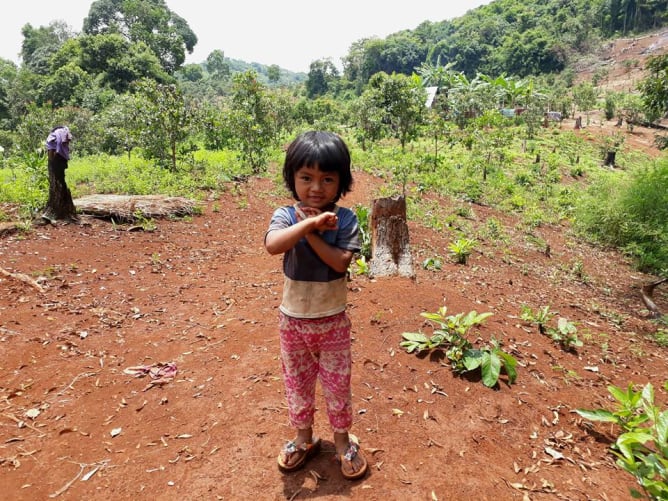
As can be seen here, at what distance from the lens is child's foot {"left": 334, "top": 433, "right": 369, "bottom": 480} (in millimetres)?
2020

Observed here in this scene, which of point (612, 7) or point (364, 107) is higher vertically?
point (612, 7)

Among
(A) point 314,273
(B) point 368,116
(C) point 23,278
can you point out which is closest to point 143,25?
(B) point 368,116

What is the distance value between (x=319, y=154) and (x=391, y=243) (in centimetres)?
326

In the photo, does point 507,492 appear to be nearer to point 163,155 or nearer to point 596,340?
point 596,340

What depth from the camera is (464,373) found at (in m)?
2.99

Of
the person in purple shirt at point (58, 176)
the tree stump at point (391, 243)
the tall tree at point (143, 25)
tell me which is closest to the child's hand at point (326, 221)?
the tree stump at point (391, 243)

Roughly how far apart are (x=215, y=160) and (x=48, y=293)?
1100 centimetres

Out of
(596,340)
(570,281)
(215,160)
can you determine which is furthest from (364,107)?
(596,340)

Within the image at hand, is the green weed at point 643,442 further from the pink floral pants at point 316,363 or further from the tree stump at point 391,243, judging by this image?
the tree stump at point 391,243

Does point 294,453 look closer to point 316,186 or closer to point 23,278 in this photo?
point 316,186

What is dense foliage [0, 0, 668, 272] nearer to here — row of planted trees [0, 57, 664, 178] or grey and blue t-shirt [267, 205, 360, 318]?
row of planted trees [0, 57, 664, 178]

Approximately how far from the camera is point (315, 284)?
1.86 meters

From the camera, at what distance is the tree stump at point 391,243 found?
4824mm

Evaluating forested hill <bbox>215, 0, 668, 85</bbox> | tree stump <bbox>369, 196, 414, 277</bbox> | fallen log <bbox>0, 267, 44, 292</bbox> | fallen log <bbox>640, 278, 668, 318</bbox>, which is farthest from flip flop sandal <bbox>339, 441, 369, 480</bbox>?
forested hill <bbox>215, 0, 668, 85</bbox>
